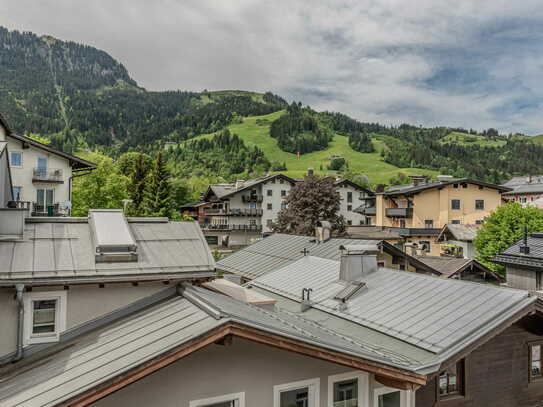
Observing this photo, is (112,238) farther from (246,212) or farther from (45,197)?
(246,212)

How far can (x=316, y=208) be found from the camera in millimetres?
47875

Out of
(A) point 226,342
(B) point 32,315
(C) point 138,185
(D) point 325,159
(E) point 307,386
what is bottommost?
(E) point 307,386

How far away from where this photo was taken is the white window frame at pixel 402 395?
9.00 m

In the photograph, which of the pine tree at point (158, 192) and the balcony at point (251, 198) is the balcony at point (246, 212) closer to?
the balcony at point (251, 198)

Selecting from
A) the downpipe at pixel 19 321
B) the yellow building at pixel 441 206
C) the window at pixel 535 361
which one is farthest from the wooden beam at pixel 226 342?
the yellow building at pixel 441 206

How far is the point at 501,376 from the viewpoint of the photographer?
456 inches

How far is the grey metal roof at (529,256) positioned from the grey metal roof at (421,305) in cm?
1509

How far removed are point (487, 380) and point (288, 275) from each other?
941 centimetres

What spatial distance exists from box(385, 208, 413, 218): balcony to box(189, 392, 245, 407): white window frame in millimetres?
58457

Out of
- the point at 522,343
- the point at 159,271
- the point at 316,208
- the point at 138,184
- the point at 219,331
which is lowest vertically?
the point at 522,343

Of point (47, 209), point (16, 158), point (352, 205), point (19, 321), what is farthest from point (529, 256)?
point (352, 205)

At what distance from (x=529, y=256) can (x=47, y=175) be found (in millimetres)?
39952

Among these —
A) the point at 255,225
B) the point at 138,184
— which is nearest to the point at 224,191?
the point at 255,225

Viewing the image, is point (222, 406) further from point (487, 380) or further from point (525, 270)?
point (525, 270)
